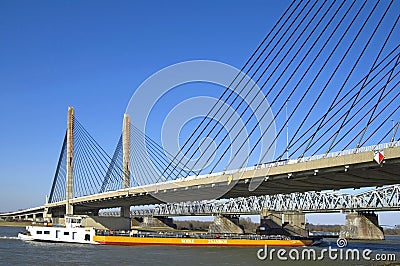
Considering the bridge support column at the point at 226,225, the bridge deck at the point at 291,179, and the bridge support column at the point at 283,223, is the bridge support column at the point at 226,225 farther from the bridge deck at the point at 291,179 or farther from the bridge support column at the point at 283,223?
the bridge deck at the point at 291,179

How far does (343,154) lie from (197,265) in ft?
38.9

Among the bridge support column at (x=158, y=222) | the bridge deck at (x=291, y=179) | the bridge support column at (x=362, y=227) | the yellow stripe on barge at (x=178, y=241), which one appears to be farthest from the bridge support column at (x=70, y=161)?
the bridge support column at (x=158, y=222)

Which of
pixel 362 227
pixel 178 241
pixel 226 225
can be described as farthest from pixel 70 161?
pixel 362 227

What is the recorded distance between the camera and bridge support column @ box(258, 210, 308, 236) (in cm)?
8806

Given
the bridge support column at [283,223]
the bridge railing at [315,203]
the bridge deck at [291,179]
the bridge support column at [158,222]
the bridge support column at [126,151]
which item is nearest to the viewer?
the bridge deck at [291,179]

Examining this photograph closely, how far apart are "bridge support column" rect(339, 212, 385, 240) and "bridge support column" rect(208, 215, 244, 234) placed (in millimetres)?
20680

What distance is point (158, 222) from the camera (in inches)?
5497

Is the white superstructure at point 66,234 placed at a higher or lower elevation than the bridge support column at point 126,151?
lower

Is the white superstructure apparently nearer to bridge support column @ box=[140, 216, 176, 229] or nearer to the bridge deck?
the bridge deck

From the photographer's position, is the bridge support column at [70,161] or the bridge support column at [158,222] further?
the bridge support column at [158,222]

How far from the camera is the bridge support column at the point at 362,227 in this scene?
98312 millimetres

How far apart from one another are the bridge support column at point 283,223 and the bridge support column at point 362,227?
387 inches

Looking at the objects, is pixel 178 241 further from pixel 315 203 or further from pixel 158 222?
pixel 158 222

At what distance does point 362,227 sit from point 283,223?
1915 cm
